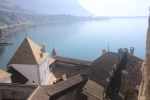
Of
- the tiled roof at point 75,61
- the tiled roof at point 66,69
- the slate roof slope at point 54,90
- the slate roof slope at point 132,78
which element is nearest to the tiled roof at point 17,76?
the slate roof slope at point 54,90

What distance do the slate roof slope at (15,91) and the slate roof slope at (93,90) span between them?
5.28 meters

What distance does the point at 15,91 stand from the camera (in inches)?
859

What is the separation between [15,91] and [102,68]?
9414mm

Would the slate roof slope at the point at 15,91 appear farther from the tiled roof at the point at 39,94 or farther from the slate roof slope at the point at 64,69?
the slate roof slope at the point at 64,69

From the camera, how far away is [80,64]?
3409 centimetres

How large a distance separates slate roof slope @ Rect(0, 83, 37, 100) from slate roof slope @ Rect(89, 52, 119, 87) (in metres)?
6.63

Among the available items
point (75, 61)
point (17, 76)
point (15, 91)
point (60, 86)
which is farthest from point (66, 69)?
point (15, 91)

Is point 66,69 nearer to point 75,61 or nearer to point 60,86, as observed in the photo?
point 75,61

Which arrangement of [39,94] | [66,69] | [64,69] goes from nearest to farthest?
1. [39,94]
2. [66,69]
3. [64,69]

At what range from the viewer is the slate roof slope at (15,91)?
70.4 ft

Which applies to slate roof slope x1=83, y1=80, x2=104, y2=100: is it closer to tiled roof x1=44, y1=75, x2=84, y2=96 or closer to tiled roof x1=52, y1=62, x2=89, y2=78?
tiled roof x1=44, y1=75, x2=84, y2=96

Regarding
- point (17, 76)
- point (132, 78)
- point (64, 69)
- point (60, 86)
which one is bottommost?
point (64, 69)

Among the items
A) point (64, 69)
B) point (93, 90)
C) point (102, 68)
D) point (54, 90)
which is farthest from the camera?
point (64, 69)

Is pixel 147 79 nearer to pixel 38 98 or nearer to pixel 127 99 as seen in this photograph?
pixel 127 99
